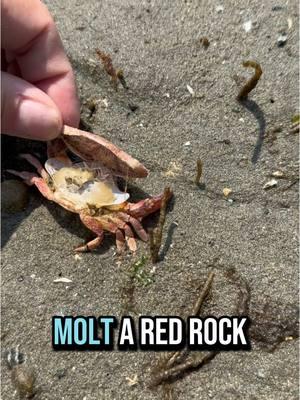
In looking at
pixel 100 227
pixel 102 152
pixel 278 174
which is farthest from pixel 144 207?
pixel 278 174

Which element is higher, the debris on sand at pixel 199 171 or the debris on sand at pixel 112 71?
the debris on sand at pixel 112 71

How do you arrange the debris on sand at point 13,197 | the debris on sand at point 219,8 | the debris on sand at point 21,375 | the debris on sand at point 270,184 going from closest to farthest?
the debris on sand at point 21,375
the debris on sand at point 13,197
the debris on sand at point 270,184
the debris on sand at point 219,8

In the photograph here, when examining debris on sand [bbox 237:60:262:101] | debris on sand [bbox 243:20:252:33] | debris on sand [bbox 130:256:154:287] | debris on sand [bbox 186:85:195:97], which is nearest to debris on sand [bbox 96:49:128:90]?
debris on sand [bbox 186:85:195:97]

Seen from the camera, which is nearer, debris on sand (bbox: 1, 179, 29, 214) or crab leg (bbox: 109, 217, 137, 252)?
crab leg (bbox: 109, 217, 137, 252)

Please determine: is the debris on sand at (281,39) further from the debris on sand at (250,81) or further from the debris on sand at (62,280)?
the debris on sand at (62,280)

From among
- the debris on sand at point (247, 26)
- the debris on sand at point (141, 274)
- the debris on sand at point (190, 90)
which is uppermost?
the debris on sand at point (247, 26)

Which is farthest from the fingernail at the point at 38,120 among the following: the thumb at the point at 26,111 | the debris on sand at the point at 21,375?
the debris on sand at the point at 21,375

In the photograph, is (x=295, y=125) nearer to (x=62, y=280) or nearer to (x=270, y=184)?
(x=270, y=184)

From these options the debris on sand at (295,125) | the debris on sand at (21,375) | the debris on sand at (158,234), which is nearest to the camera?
the debris on sand at (21,375)

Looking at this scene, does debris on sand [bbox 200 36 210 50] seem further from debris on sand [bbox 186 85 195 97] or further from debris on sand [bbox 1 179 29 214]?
debris on sand [bbox 1 179 29 214]
